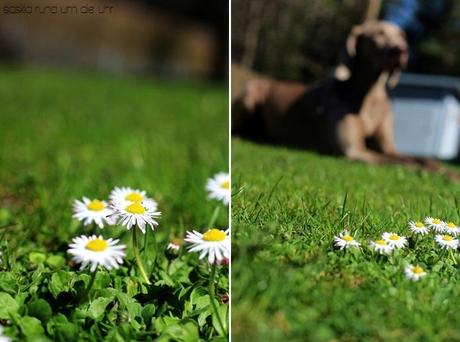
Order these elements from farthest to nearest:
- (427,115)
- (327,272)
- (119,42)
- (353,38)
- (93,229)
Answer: (119,42) → (427,115) → (353,38) → (93,229) → (327,272)

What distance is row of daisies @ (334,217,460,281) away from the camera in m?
0.95

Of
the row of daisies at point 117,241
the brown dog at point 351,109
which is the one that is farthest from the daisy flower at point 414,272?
the brown dog at point 351,109

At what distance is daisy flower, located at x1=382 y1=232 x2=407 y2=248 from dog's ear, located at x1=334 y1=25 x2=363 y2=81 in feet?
6.33

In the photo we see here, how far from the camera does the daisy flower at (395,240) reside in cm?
100

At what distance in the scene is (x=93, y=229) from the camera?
150 cm

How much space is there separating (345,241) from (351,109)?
229 cm

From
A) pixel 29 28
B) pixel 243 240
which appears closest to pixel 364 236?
pixel 243 240

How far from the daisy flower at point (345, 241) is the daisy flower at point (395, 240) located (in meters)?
0.06

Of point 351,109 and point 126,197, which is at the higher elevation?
point 126,197

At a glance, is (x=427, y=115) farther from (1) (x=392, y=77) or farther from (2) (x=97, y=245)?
(2) (x=97, y=245)

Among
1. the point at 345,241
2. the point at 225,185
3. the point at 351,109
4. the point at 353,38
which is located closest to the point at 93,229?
the point at 225,185

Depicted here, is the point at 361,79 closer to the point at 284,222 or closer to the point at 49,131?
the point at 49,131

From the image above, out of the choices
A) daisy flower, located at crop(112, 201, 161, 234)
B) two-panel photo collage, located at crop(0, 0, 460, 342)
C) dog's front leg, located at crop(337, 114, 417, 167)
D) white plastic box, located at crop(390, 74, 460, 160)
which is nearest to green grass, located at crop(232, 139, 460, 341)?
two-panel photo collage, located at crop(0, 0, 460, 342)

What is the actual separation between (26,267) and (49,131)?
2.59 meters
